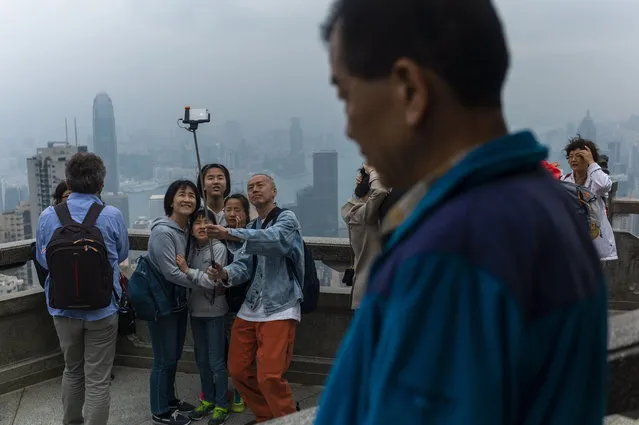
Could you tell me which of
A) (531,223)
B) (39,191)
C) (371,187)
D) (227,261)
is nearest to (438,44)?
(531,223)

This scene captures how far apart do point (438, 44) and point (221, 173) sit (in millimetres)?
4098

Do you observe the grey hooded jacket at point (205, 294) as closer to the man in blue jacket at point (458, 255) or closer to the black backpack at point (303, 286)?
the black backpack at point (303, 286)

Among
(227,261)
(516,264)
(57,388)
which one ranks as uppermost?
(516,264)

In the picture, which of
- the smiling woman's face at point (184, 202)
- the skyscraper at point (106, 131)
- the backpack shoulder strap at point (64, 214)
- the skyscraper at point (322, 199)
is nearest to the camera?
the backpack shoulder strap at point (64, 214)

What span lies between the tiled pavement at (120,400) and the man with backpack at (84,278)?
73cm

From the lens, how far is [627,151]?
14.4 m

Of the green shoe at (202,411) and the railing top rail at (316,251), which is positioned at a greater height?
the railing top rail at (316,251)

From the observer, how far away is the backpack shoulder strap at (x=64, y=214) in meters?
3.97

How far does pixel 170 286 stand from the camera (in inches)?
177

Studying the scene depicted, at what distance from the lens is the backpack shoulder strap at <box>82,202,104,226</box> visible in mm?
3986

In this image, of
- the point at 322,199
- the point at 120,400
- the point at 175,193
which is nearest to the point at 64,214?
the point at 175,193

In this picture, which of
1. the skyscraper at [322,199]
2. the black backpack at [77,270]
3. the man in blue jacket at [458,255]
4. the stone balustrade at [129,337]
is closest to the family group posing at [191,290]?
the black backpack at [77,270]

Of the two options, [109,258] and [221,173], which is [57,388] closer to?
[109,258]

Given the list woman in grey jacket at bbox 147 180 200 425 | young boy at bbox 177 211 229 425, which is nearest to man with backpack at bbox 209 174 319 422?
young boy at bbox 177 211 229 425
